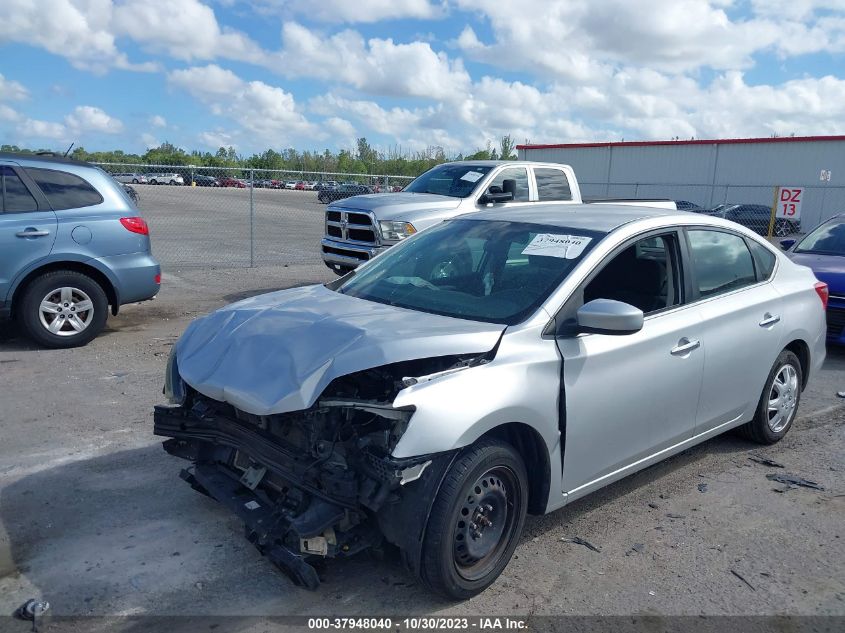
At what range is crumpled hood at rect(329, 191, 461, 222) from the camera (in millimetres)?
10117

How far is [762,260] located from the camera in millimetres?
5414

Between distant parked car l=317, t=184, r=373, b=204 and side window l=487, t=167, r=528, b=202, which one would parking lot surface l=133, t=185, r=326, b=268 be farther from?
side window l=487, t=167, r=528, b=202

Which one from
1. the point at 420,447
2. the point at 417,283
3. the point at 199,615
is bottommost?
the point at 199,615

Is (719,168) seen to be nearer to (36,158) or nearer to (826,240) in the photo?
(826,240)

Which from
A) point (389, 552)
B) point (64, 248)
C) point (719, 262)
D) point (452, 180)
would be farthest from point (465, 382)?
point (452, 180)

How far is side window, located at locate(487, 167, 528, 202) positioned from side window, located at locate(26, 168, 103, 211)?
5360 mm

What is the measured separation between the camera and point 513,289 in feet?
13.2

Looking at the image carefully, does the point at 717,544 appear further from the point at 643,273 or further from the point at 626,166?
the point at 626,166

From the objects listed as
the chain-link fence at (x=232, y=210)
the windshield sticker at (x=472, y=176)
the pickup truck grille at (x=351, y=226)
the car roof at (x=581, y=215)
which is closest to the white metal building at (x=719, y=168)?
the chain-link fence at (x=232, y=210)

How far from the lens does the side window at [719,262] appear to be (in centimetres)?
473

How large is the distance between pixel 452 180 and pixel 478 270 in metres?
7.12

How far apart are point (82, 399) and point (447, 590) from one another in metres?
4.09

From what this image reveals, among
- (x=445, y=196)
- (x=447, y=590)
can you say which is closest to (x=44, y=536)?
(x=447, y=590)

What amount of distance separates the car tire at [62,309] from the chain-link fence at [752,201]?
17705 mm
